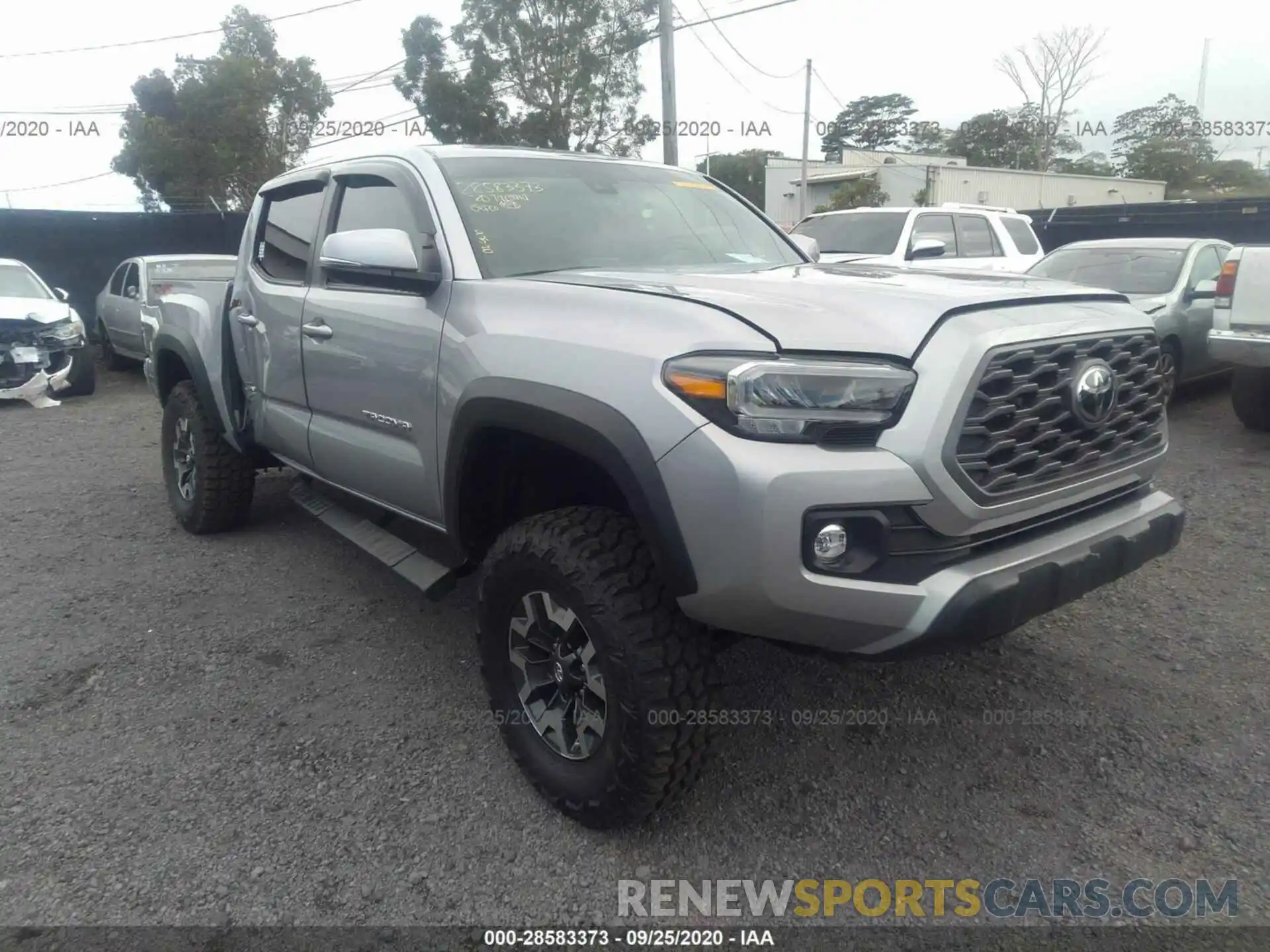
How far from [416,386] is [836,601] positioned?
1.62 metres

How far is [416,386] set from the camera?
310 centimetres

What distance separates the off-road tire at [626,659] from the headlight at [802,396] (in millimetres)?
485

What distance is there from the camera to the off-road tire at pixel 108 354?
13.5m

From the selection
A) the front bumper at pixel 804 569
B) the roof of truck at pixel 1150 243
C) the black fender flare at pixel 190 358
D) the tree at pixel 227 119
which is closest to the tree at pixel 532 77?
the tree at pixel 227 119

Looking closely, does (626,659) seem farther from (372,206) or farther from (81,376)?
(81,376)

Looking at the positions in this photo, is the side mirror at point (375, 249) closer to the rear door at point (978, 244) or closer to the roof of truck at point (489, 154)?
the roof of truck at point (489, 154)

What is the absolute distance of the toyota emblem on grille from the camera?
2.42 metres

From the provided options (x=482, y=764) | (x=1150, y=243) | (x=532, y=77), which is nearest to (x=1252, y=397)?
(x=1150, y=243)

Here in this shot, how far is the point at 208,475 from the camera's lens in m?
4.98

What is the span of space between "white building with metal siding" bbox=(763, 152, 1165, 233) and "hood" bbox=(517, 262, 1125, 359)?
34933mm

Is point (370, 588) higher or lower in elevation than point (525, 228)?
lower

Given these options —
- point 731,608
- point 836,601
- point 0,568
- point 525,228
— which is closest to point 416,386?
point 525,228

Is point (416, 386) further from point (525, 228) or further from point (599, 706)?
point (599, 706)

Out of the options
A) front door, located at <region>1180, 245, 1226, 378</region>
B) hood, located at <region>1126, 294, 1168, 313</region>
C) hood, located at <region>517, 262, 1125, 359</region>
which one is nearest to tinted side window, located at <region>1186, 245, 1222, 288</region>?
front door, located at <region>1180, 245, 1226, 378</region>
